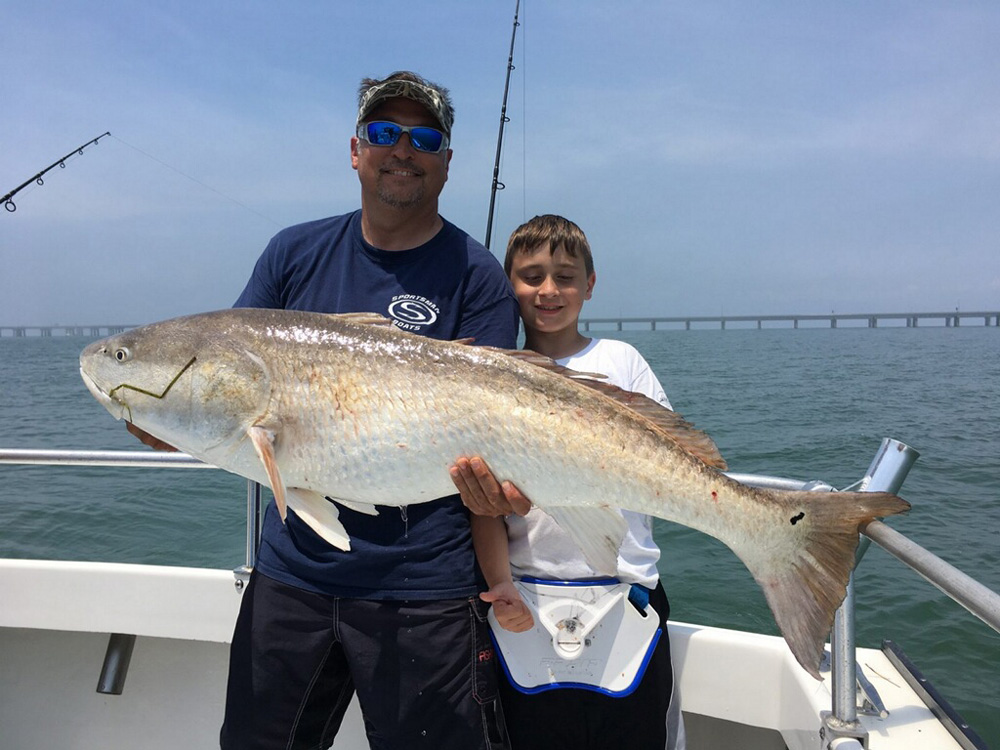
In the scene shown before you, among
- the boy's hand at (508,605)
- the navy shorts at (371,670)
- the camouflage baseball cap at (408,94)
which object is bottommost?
the navy shorts at (371,670)

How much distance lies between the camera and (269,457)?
7.16 feet

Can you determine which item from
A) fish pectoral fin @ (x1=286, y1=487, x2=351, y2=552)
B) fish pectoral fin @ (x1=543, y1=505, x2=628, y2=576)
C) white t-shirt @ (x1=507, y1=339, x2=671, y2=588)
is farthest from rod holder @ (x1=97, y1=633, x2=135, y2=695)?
fish pectoral fin @ (x1=543, y1=505, x2=628, y2=576)

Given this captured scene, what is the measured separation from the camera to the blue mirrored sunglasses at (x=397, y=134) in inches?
106

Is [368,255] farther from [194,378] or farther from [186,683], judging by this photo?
[186,683]

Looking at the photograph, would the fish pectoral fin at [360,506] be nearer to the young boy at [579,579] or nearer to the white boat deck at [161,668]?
the young boy at [579,579]

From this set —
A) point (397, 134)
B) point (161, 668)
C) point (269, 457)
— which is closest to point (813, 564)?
point (269, 457)

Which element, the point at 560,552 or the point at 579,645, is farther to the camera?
the point at 560,552

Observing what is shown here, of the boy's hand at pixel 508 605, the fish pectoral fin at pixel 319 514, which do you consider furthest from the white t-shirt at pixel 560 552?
the fish pectoral fin at pixel 319 514

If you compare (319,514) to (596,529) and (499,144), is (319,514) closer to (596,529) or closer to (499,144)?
(596,529)

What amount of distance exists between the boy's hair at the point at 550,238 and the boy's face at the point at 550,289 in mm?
28

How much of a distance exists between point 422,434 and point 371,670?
937 millimetres

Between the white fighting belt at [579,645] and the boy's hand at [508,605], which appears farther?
the white fighting belt at [579,645]

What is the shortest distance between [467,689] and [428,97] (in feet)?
7.65

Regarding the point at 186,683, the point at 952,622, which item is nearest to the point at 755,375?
the point at 952,622
